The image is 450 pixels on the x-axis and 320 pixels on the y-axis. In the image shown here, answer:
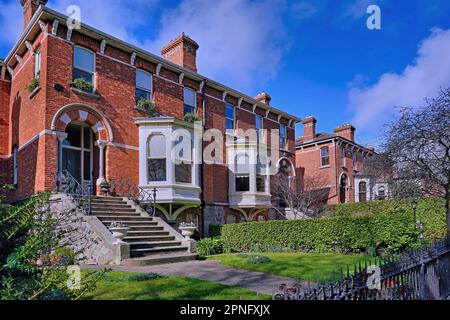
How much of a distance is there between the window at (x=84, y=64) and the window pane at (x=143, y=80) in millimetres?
2423

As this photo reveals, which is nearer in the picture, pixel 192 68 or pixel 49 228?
pixel 49 228

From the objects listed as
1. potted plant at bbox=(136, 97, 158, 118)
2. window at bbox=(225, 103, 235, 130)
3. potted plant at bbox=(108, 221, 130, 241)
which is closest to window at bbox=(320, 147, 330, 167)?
window at bbox=(225, 103, 235, 130)

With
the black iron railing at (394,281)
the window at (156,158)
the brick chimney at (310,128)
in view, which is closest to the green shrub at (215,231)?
the window at (156,158)

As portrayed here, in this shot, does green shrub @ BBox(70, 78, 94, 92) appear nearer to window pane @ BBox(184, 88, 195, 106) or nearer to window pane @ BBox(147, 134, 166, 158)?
window pane @ BBox(147, 134, 166, 158)

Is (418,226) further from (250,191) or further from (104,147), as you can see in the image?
(104,147)

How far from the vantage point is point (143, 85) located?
60.1 ft

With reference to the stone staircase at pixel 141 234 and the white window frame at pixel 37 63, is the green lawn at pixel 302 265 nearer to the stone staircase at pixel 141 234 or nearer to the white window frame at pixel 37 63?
the stone staircase at pixel 141 234

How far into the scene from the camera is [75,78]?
51.0ft

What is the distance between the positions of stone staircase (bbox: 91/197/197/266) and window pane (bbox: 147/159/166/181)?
6.96 feet

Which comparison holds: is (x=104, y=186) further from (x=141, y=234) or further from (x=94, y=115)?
(x=141, y=234)

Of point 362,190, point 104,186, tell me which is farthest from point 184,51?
point 362,190

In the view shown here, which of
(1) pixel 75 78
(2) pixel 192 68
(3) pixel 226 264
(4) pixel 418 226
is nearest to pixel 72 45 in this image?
(1) pixel 75 78
